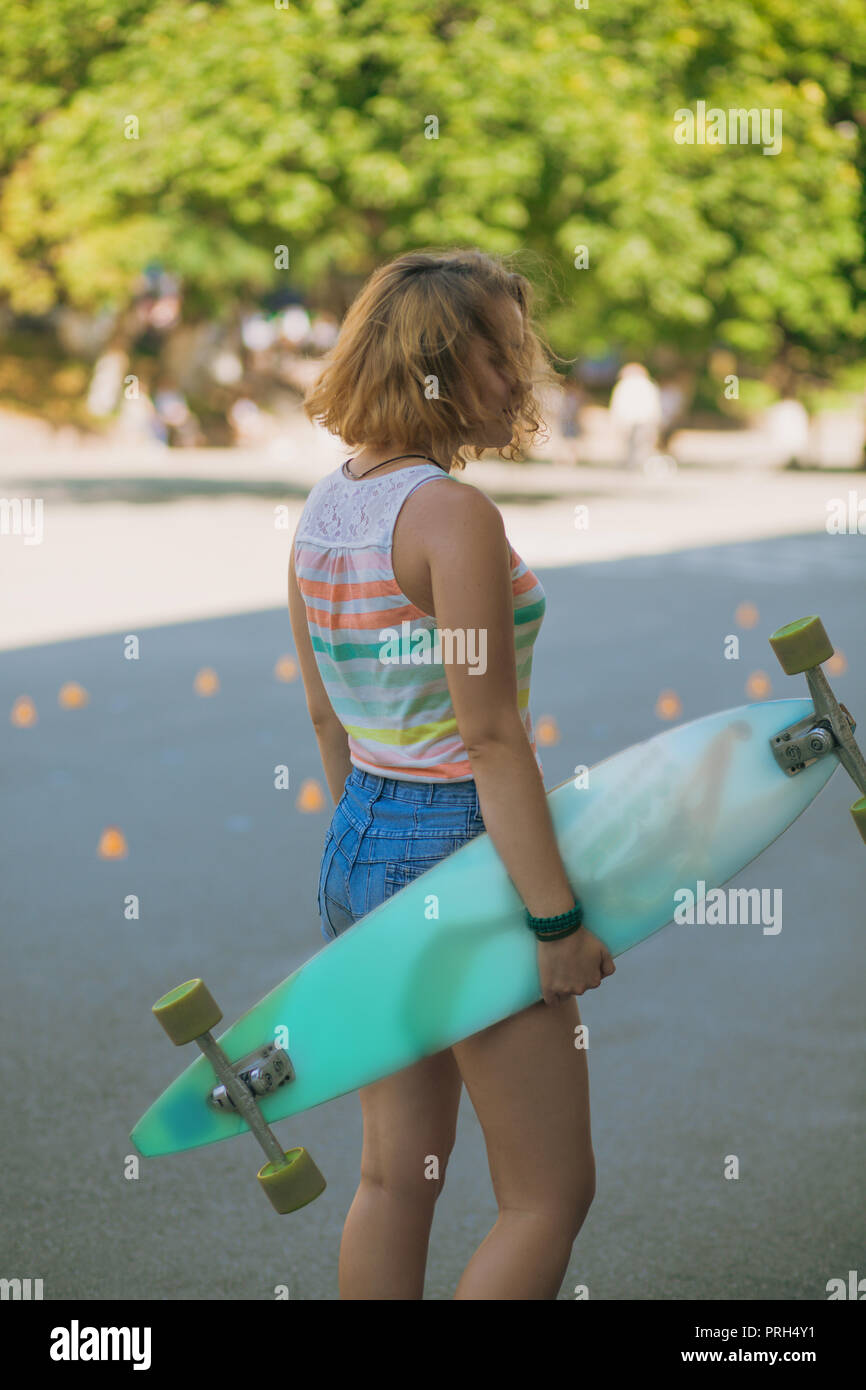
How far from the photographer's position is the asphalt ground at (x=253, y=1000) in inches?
123

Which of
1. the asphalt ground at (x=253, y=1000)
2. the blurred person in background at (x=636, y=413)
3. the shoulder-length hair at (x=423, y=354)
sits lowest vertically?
the asphalt ground at (x=253, y=1000)

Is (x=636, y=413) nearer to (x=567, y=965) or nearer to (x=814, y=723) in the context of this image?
(x=814, y=723)

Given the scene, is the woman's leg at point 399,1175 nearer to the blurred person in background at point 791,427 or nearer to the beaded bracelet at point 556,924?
the beaded bracelet at point 556,924

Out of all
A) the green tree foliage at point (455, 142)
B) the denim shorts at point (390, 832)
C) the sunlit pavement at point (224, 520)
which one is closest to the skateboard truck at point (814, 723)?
the denim shorts at point (390, 832)

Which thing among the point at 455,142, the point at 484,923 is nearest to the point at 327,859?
the point at 484,923

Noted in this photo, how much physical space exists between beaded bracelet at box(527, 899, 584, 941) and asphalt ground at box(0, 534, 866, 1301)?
1149 mm

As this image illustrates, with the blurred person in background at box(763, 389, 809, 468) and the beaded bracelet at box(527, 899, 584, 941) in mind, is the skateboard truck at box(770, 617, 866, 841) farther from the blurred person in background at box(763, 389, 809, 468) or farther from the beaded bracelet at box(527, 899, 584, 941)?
the blurred person in background at box(763, 389, 809, 468)

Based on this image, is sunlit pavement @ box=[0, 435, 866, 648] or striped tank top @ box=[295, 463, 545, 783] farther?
sunlit pavement @ box=[0, 435, 866, 648]

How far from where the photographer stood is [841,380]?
93.6 feet

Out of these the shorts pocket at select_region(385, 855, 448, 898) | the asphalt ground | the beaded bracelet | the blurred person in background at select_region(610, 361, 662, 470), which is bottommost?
the asphalt ground

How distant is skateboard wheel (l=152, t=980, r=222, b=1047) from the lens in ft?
6.97

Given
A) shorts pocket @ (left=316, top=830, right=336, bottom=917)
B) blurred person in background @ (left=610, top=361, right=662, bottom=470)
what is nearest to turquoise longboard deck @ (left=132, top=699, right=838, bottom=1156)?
shorts pocket @ (left=316, top=830, right=336, bottom=917)
